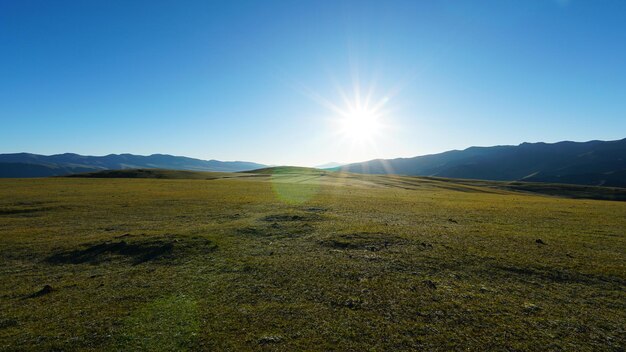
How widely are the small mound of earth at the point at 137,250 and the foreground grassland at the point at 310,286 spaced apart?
5.1 inches

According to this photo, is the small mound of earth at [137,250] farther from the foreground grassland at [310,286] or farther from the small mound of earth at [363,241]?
the small mound of earth at [363,241]

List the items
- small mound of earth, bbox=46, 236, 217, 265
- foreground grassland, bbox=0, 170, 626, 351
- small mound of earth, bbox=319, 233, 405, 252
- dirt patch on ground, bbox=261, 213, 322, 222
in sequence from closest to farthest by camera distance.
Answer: foreground grassland, bbox=0, 170, 626, 351 < small mound of earth, bbox=46, 236, 217, 265 < small mound of earth, bbox=319, 233, 405, 252 < dirt patch on ground, bbox=261, 213, 322, 222

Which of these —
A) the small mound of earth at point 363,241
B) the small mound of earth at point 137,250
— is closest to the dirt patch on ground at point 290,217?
the small mound of earth at point 363,241

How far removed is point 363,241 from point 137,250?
15031 millimetres

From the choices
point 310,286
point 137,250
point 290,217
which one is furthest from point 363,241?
point 137,250

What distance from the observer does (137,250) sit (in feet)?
63.9

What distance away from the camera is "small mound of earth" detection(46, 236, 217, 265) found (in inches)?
717

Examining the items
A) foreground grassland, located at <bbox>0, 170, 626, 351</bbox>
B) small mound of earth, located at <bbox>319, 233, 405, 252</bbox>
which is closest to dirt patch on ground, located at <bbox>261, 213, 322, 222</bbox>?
foreground grassland, located at <bbox>0, 170, 626, 351</bbox>

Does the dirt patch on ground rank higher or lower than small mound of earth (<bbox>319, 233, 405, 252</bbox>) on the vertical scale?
higher

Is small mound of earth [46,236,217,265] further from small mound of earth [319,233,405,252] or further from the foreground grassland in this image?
small mound of earth [319,233,405,252]

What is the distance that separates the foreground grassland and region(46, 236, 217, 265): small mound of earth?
0.13 metres

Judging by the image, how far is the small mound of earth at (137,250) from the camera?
59.7ft

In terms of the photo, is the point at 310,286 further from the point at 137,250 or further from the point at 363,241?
the point at 137,250

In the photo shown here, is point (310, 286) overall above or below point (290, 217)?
below
